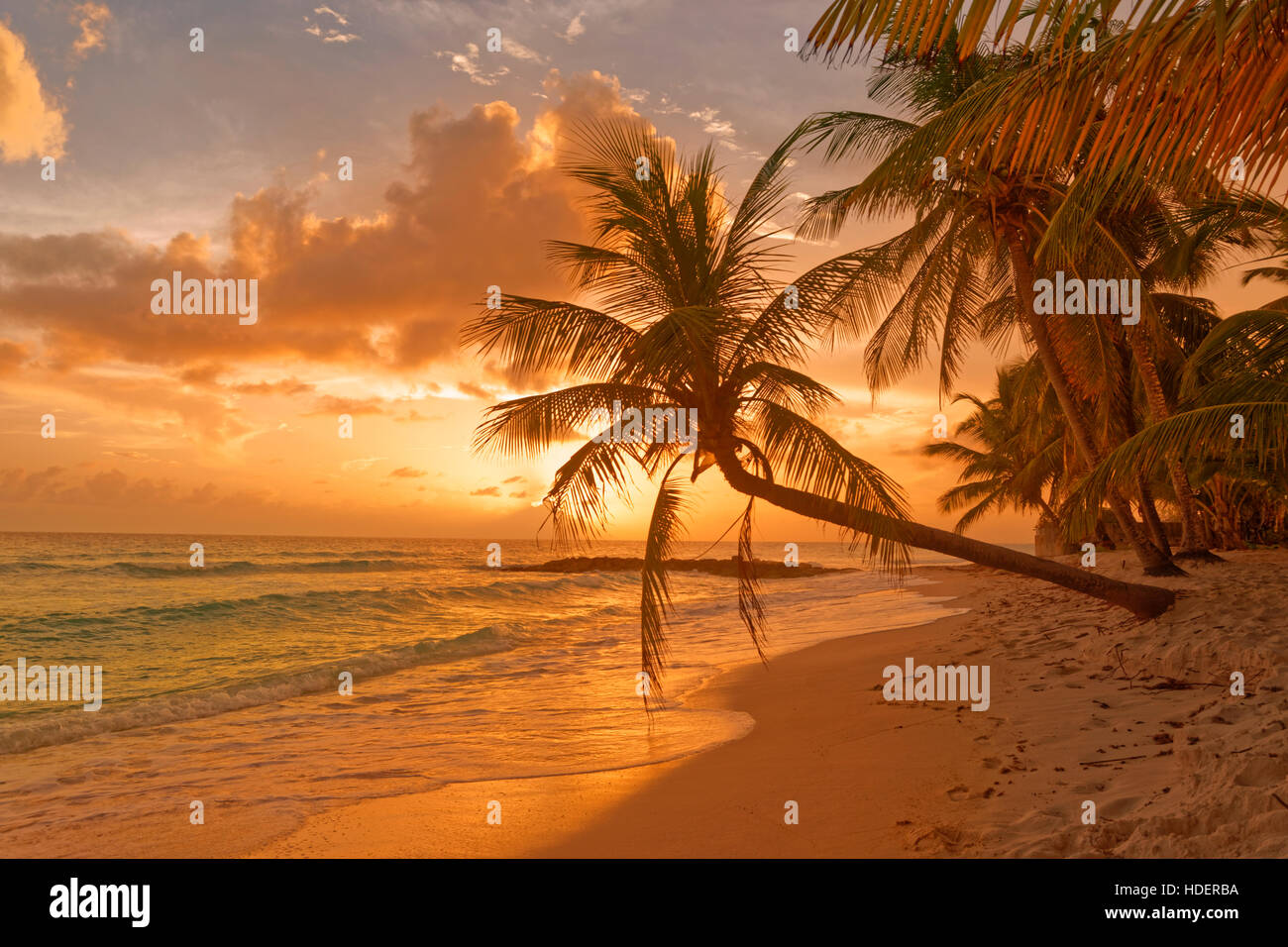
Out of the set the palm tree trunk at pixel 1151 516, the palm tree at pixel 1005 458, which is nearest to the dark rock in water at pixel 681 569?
the palm tree at pixel 1005 458

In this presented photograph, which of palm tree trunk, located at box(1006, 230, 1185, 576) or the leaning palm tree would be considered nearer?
the leaning palm tree

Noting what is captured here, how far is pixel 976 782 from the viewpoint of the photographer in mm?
4984

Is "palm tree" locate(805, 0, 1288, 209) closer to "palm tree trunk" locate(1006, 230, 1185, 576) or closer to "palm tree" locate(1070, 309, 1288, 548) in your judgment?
"palm tree" locate(1070, 309, 1288, 548)

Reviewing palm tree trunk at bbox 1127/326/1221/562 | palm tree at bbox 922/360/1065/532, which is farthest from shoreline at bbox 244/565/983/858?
palm tree at bbox 922/360/1065/532

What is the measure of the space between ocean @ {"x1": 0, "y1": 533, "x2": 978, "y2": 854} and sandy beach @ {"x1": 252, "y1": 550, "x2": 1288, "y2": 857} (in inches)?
30.1

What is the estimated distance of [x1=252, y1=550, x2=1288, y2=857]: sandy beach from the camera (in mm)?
3965

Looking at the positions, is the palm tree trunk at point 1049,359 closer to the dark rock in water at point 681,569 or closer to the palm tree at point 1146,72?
the palm tree at point 1146,72

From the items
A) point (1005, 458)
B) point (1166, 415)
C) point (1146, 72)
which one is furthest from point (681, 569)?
point (1146, 72)

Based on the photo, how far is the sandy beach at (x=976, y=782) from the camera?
13.0 feet

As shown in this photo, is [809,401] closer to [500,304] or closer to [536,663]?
[500,304]

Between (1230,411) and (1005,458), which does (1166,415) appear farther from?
(1005,458)
